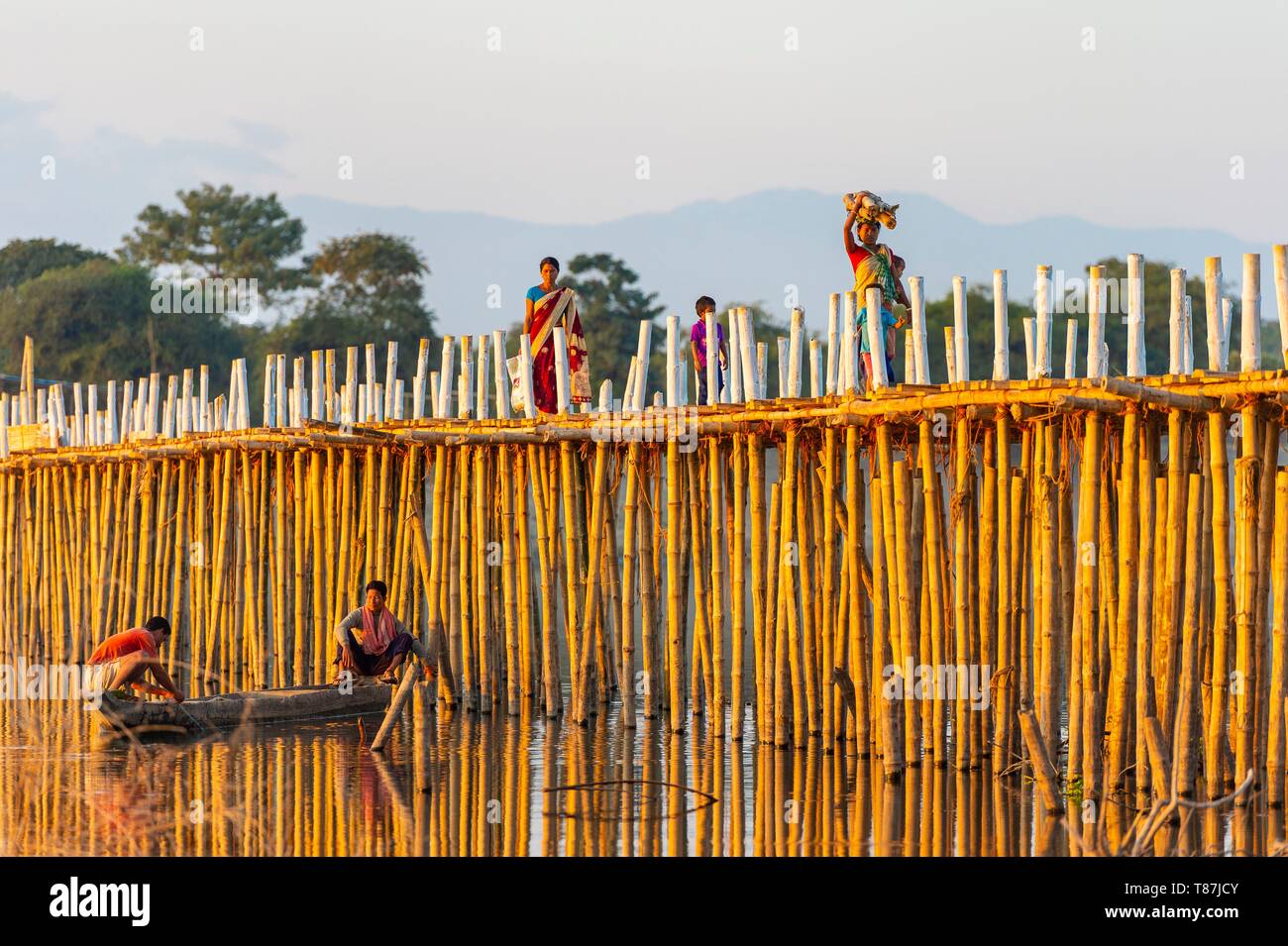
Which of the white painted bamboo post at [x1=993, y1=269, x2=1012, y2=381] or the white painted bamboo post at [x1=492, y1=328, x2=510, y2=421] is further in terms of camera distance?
the white painted bamboo post at [x1=492, y1=328, x2=510, y2=421]

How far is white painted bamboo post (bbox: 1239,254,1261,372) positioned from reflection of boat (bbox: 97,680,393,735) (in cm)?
871

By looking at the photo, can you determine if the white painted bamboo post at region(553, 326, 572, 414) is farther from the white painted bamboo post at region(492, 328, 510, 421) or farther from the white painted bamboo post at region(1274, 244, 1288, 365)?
the white painted bamboo post at region(1274, 244, 1288, 365)

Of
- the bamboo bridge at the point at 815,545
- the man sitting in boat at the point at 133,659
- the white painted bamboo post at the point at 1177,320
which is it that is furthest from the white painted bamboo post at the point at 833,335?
the man sitting in boat at the point at 133,659

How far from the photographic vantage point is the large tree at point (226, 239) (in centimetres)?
5644

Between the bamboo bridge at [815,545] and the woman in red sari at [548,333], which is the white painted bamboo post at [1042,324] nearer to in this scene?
the bamboo bridge at [815,545]

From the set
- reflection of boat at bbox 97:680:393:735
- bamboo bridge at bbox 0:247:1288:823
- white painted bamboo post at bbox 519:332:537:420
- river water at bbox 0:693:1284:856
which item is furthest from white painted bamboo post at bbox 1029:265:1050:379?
reflection of boat at bbox 97:680:393:735

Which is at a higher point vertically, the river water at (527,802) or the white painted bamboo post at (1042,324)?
the white painted bamboo post at (1042,324)

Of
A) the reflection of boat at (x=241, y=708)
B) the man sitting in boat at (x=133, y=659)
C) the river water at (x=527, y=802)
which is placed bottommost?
the river water at (x=527, y=802)

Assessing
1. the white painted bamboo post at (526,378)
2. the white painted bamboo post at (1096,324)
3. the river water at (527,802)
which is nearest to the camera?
the river water at (527,802)

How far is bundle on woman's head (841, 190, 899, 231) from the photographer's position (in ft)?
46.0

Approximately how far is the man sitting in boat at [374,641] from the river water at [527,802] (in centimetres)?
71

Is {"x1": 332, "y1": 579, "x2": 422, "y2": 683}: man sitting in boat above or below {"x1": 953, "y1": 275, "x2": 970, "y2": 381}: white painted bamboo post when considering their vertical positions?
below

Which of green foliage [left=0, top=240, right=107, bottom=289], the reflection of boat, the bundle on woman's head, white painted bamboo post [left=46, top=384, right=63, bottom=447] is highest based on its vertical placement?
green foliage [left=0, top=240, right=107, bottom=289]

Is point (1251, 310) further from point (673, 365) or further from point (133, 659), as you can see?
point (133, 659)
